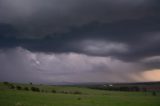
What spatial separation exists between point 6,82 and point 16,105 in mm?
96481

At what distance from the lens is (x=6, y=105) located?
140ft

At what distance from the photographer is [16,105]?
42.8 metres

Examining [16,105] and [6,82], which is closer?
[16,105]

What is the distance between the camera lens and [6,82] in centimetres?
→ 13550

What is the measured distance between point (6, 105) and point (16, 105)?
148cm

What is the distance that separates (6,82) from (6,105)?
96312 millimetres

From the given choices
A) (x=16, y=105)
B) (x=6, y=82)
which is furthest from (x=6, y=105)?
(x=6, y=82)

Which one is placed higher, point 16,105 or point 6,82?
point 6,82

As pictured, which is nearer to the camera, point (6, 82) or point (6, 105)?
point (6, 105)

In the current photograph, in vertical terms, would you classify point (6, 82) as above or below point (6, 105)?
above

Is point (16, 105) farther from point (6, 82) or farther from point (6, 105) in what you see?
point (6, 82)
